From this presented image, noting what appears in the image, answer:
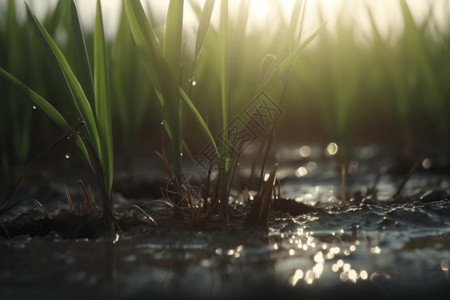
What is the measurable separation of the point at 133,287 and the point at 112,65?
169cm

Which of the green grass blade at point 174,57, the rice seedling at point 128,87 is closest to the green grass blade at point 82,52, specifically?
the green grass blade at point 174,57

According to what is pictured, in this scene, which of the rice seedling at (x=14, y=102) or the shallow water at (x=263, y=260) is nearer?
the shallow water at (x=263, y=260)

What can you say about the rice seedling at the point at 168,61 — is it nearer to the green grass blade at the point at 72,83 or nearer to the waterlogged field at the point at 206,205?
the waterlogged field at the point at 206,205

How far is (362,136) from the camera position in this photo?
10.4 feet

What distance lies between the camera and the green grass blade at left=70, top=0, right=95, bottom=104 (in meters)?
0.94

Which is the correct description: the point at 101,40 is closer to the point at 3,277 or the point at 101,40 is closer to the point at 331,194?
the point at 3,277

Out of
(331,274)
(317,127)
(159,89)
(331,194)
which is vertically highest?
(317,127)

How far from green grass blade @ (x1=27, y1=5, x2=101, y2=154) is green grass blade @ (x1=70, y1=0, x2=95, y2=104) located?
2 centimetres

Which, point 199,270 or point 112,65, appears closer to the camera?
point 199,270

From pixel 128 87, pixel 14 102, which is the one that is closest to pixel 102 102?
pixel 14 102

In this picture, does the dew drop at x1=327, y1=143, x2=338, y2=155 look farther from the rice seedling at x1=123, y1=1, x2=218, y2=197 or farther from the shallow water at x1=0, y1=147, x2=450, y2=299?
the rice seedling at x1=123, y1=1, x2=218, y2=197

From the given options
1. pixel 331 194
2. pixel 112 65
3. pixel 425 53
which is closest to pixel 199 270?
pixel 331 194

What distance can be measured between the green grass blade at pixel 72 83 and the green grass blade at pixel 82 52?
22mm

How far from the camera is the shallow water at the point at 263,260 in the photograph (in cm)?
65
